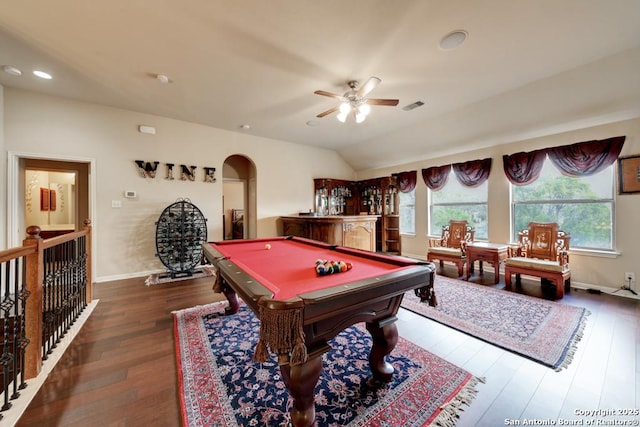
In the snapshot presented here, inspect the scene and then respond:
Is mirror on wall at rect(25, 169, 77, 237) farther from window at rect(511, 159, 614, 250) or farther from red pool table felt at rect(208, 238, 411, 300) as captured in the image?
window at rect(511, 159, 614, 250)

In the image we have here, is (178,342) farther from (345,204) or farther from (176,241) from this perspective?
(345,204)

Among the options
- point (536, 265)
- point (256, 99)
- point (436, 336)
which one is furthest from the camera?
point (256, 99)

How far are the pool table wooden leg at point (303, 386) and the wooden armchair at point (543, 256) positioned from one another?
362 cm

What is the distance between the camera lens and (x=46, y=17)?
2096 millimetres

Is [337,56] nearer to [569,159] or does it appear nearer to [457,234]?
[569,159]

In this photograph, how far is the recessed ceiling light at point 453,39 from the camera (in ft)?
7.37

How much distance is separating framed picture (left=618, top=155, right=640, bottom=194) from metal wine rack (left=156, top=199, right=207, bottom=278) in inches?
252

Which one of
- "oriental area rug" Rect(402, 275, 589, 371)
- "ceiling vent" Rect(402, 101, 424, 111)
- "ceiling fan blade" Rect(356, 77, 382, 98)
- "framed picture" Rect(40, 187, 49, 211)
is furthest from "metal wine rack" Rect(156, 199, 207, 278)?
"framed picture" Rect(40, 187, 49, 211)

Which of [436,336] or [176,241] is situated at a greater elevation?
[176,241]

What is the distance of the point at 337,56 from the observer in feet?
8.56

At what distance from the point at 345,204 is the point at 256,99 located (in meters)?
4.15

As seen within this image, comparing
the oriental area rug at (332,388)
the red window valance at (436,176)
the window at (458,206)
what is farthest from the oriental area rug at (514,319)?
the red window valance at (436,176)

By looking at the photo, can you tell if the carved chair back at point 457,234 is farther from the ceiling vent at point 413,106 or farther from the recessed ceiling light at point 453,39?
the recessed ceiling light at point 453,39

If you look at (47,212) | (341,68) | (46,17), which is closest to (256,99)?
(341,68)
